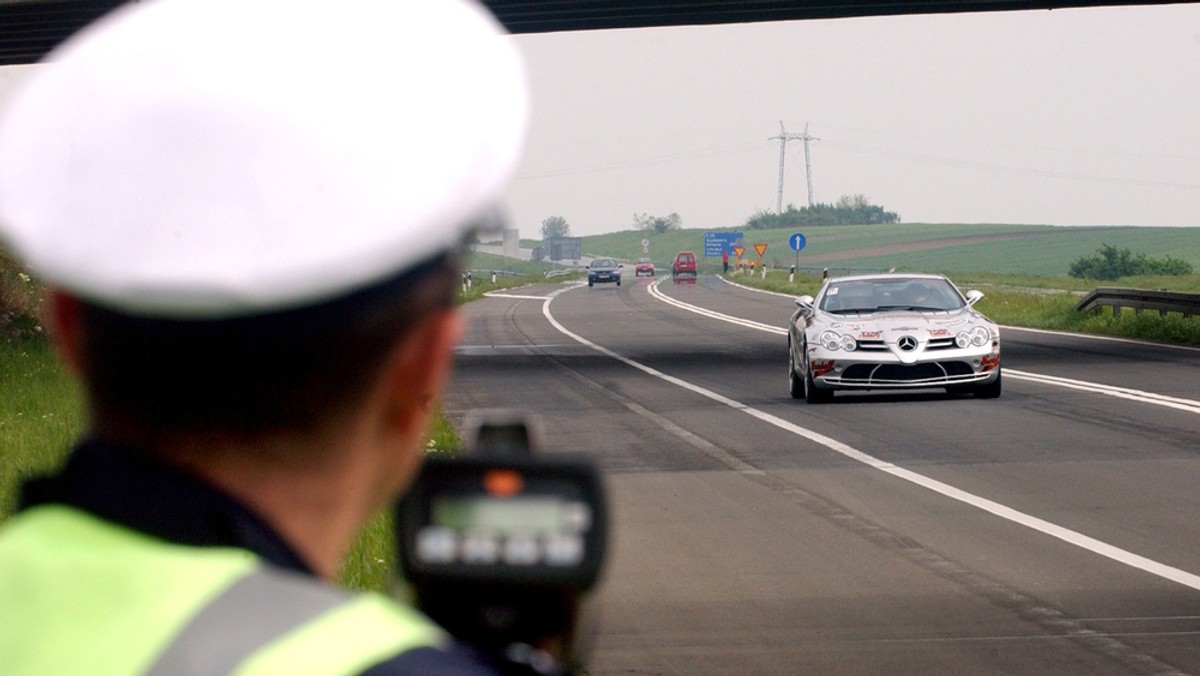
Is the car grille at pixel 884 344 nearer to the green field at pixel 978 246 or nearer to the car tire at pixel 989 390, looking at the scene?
the car tire at pixel 989 390

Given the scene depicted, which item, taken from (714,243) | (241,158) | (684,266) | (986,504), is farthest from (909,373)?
(714,243)

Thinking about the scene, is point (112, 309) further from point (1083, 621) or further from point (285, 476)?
point (1083, 621)

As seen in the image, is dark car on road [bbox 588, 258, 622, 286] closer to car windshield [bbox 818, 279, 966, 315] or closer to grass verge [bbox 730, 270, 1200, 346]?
grass verge [bbox 730, 270, 1200, 346]

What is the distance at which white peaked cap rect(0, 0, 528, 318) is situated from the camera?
1154 mm

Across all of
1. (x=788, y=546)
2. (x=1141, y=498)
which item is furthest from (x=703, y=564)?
(x=1141, y=498)

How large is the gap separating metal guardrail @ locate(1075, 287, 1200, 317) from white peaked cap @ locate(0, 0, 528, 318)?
31.8 metres

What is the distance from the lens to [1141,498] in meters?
11.9

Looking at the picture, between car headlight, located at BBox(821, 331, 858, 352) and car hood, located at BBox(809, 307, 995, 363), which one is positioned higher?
car hood, located at BBox(809, 307, 995, 363)

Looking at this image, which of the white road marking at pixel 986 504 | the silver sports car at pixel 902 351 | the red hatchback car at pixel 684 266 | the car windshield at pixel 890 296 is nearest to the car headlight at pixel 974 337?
the silver sports car at pixel 902 351

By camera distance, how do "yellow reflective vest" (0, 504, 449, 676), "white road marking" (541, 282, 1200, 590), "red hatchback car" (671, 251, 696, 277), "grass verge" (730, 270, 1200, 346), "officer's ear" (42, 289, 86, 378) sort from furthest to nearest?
"red hatchback car" (671, 251, 696, 277) < "grass verge" (730, 270, 1200, 346) < "white road marking" (541, 282, 1200, 590) < "officer's ear" (42, 289, 86, 378) < "yellow reflective vest" (0, 504, 449, 676)

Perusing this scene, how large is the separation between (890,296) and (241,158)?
19.8 metres

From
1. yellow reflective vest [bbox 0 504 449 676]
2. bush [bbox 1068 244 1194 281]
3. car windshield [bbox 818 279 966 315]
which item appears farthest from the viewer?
bush [bbox 1068 244 1194 281]

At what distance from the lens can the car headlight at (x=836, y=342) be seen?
19.5 meters

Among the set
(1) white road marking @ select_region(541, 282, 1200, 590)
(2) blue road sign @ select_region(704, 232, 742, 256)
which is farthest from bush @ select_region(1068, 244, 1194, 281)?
(1) white road marking @ select_region(541, 282, 1200, 590)
